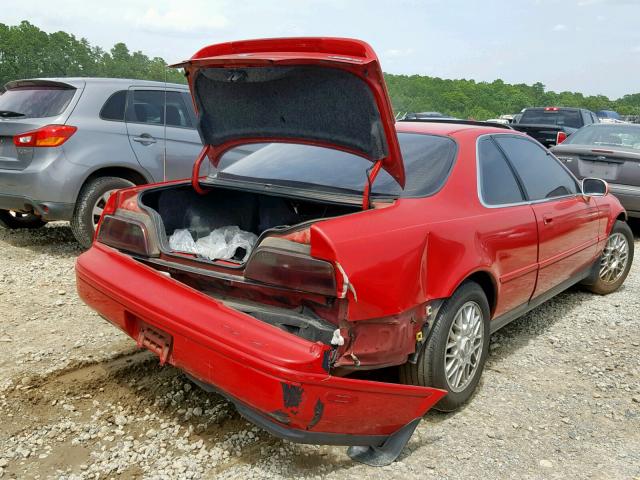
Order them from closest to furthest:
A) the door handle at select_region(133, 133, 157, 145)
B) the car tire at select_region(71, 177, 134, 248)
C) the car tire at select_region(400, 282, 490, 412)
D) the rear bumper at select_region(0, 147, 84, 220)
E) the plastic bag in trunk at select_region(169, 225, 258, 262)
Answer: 1. the car tire at select_region(400, 282, 490, 412)
2. the plastic bag in trunk at select_region(169, 225, 258, 262)
3. the rear bumper at select_region(0, 147, 84, 220)
4. the car tire at select_region(71, 177, 134, 248)
5. the door handle at select_region(133, 133, 157, 145)

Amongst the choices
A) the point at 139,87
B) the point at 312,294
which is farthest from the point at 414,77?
the point at 312,294

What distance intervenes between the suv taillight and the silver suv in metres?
1.95

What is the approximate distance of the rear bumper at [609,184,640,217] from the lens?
691cm

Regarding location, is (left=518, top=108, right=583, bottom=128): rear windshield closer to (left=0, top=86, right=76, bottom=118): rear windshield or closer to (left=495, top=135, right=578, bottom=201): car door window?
(left=495, top=135, right=578, bottom=201): car door window

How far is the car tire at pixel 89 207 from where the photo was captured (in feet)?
18.0

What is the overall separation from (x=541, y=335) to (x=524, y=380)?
82 cm

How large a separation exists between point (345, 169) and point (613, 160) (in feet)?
17.4

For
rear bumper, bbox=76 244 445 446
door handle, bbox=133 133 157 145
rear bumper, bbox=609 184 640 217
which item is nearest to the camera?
rear bumper, bbox=76 244 445 446

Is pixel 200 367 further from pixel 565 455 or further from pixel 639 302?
pixel 639 302

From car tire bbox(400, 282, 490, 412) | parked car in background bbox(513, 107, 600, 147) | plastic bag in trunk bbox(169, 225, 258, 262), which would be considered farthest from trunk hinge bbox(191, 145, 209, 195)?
parked car in background bbox(513, 107, 600, 147)

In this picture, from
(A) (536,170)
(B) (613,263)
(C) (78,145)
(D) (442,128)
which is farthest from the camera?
(C) (78,145)

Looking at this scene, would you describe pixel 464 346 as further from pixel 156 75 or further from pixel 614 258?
pixel 156 75

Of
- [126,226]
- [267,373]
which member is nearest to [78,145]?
[126,226]

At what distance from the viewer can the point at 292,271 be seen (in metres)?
2.36
